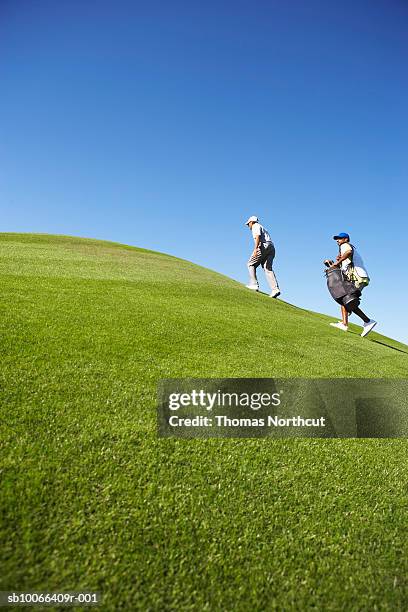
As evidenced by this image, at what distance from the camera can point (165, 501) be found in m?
2.71

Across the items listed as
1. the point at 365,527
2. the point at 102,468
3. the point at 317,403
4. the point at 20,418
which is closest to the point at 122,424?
the point at 102,468

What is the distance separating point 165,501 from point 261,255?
14325 millimetres

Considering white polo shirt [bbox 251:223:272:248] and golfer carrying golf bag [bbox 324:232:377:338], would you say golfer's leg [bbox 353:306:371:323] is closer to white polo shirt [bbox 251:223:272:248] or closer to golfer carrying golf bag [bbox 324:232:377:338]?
golfer carrying golf bag [bbox 324:232:377:338]

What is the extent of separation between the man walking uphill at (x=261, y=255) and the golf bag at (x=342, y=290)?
357cm

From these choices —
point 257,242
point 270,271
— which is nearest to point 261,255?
point 257,242

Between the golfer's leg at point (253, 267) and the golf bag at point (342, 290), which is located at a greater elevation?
the golfer's leg at point (253, 267)

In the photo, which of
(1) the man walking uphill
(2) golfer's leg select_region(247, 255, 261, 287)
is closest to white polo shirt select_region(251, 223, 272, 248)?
(1) the man walking uphill

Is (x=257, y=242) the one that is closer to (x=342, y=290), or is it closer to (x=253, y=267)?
(x=253, y=267)

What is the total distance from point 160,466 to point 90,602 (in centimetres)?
109

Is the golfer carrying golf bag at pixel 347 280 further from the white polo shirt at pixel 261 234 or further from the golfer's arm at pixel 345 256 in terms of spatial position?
the white polo shirt at pixel 261 234

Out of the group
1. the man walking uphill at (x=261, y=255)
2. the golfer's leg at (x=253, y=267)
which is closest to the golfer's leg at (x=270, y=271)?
the man walking uphill at (x=261, y=255)

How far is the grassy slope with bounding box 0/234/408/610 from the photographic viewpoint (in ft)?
7.30

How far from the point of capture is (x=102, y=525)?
2428 millimetres

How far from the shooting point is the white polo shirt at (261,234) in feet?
53.2
